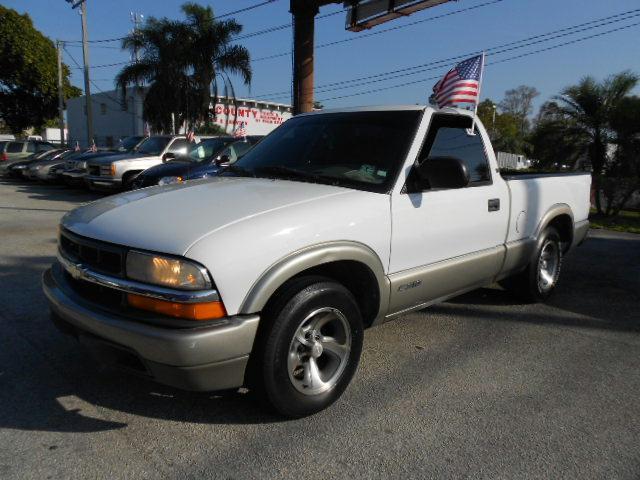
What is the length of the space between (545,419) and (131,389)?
8.12ft

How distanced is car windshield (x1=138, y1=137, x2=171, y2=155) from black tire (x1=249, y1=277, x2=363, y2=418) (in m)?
12.1

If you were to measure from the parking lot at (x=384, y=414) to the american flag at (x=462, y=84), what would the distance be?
4222 mm

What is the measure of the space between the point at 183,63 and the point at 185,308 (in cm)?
2732

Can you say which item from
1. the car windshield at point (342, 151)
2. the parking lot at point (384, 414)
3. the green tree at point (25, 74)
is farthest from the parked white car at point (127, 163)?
the green tree at point (25, 74)

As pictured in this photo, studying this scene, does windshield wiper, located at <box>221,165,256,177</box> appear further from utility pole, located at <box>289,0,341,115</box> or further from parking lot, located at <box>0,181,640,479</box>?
utility pole, located at <box>289,0,341,115</box>

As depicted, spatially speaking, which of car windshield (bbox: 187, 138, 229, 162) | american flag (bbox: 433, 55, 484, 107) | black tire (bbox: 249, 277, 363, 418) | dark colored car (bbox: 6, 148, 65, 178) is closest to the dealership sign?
dark colored car (bbox: 6, 148, 65, 178)

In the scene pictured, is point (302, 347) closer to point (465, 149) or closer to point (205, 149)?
point (465, 149)

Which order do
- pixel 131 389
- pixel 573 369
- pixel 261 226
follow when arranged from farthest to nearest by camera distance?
pixel 573 369 → pixel 131 389 → pixel 261 226

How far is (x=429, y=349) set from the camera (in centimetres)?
408

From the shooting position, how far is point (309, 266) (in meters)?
2.85

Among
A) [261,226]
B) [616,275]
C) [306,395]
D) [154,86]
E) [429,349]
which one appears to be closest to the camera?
[261,226]

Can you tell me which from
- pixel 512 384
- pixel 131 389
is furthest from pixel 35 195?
pixel 512 384

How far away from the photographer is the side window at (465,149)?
13.0ft

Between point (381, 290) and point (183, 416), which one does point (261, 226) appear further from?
point (183, 416)
